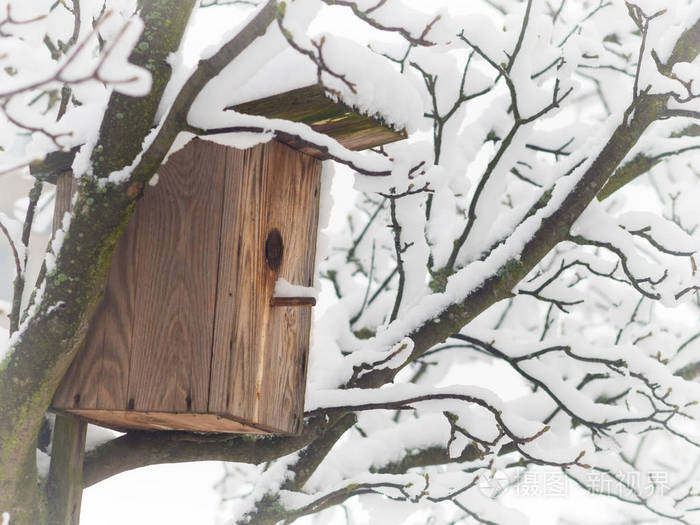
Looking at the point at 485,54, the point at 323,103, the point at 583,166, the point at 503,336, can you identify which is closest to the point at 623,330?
the point at 503,336

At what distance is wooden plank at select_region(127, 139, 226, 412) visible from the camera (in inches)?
73.5

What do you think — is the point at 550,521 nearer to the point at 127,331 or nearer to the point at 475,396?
the point at 475,396

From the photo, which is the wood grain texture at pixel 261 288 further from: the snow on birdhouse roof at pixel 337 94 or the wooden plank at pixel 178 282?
the snow on birdhouse roof at pixel 337 94

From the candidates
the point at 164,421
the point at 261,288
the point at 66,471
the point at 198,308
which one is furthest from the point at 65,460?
the point at 261,288

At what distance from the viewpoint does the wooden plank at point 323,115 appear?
5.85 ft

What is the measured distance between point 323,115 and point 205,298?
1.60ft

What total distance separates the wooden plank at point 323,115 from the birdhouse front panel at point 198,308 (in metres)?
0.13

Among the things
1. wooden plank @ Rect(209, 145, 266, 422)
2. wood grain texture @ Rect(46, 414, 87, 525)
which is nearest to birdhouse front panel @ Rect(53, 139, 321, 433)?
wooden plank @ Rect(209, 145, 266, 422)

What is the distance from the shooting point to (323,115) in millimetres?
1886

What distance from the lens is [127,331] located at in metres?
1.94

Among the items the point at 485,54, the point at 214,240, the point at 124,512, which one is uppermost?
the point at 485,54

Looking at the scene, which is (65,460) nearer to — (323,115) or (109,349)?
(109,349)

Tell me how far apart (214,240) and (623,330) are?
2.10m

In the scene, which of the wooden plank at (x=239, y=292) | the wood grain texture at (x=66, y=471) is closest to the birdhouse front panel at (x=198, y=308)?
the wooden plank at (x=239, y=292)
